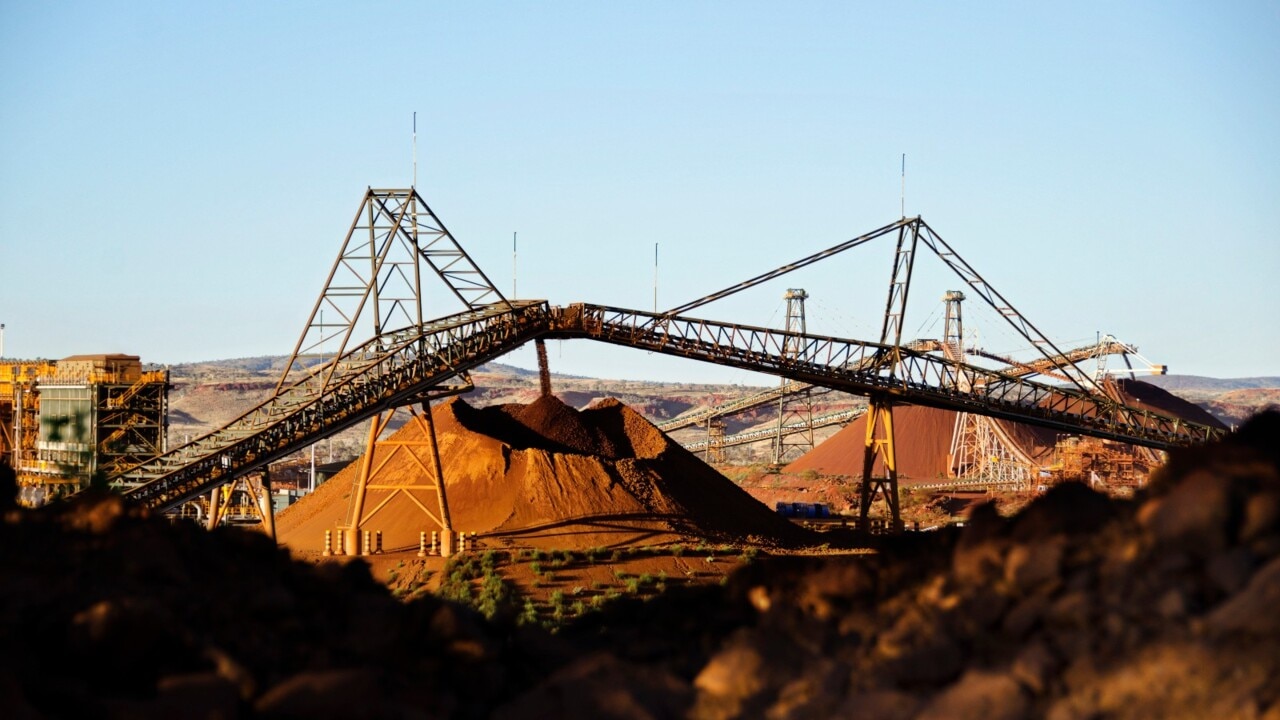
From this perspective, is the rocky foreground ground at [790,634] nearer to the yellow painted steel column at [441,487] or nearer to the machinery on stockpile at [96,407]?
the yellow painted steel column at [441,487]

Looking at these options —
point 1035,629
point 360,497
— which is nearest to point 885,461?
point 360,497

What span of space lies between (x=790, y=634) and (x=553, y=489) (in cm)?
2969

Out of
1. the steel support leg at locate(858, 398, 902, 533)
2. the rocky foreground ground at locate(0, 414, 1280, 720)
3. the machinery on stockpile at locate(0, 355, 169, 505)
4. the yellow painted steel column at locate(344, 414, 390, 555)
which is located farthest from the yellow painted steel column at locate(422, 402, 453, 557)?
the rocky foreground ground at locate(0, 414, 1280, 720)

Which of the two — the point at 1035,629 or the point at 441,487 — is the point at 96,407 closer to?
the point at 441,487

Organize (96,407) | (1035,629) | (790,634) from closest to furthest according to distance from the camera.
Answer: (1035,629)
(790,634)
(96,407)

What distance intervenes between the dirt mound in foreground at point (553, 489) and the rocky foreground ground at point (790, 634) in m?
24.1

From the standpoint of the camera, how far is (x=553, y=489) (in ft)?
143

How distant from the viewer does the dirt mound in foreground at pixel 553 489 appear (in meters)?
42.2

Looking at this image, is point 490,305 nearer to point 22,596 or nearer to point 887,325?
point 887,325

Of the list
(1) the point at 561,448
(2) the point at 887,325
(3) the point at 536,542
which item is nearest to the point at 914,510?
(2) the point at 887,325

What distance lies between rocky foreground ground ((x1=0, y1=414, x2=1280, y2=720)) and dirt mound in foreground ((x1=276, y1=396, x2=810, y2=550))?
24.1 m

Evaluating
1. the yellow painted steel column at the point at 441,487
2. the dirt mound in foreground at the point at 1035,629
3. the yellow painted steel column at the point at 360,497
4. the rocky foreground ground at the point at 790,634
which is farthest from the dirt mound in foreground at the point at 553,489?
the dirt mound in foreground at the point at 1035,629

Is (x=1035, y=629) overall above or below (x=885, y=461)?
below

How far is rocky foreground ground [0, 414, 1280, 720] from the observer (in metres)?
11.9
